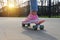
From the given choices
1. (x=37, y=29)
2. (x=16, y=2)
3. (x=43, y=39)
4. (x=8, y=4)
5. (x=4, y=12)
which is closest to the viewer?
(x=43, y=39)

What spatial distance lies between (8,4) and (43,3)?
2.67m

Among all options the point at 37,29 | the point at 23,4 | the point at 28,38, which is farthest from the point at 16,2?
the point at 28,38

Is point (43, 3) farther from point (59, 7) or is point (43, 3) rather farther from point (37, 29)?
point (37, 29)

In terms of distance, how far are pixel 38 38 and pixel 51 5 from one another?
11755 millimetres

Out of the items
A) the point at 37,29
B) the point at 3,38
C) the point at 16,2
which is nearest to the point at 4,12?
the point at 16,2

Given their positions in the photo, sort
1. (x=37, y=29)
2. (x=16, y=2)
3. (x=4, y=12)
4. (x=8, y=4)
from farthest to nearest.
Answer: (x=16, y=2) → (x=8, y=4) → (x=4, y=12) → (x=37, y=29)

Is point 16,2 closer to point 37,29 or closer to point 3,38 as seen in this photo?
point 37,29

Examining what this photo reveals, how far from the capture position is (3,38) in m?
4.38

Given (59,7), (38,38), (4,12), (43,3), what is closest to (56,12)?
(59,7)

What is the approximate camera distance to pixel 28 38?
174 inches

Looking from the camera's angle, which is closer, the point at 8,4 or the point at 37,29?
the point at 37,29

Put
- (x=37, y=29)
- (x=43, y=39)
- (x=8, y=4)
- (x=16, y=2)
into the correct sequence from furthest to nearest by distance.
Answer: (x=16, y=2)
(x=8, y=4)
(x=37, y=29)
(x=43, y=39)

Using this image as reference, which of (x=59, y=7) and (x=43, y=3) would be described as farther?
(x=43, y=3)

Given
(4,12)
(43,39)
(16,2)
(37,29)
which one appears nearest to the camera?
(43,39)
